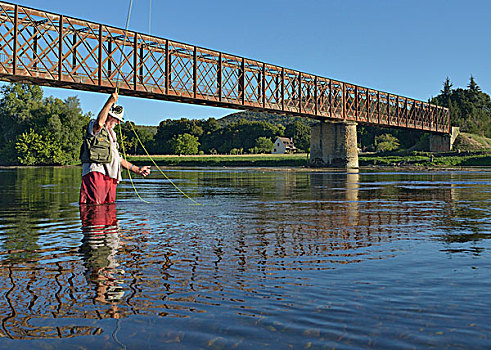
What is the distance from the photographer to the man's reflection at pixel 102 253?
5945 mm

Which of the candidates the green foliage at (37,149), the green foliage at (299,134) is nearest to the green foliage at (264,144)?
the green foliage at (299,134)

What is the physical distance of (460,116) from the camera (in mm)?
138000

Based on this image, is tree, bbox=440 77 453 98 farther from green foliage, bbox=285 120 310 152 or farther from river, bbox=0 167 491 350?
river, bbox=0 167 491 350

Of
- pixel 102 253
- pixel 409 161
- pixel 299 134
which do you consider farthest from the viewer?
pixel 299 134

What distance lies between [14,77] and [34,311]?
4426 cm

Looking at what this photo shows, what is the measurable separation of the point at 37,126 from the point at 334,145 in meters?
62.2

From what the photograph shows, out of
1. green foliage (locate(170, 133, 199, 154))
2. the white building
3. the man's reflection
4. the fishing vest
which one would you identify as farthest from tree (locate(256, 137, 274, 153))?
the man's reflection

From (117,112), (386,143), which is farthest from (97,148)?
(386,143)

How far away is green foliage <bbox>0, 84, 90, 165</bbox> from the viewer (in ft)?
354

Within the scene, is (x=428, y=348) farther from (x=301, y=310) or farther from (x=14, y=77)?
(x=14, y=77)

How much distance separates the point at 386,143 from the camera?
122 metres

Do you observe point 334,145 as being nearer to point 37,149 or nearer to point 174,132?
point 37,149

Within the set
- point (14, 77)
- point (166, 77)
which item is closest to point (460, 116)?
point (166, 77)

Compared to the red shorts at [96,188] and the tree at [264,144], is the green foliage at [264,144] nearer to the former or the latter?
the tree at [264,144]
